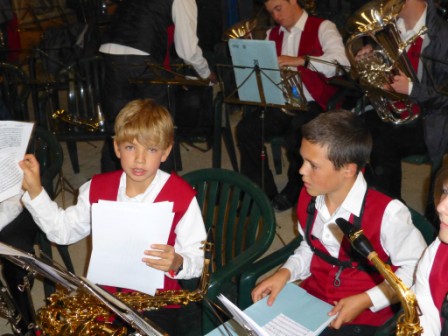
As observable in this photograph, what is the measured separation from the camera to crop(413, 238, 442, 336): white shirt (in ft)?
6.13

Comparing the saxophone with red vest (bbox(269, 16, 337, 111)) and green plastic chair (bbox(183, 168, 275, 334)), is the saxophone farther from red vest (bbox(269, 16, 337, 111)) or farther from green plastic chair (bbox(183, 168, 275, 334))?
red vest (bbox(269, 16, 337, 111))

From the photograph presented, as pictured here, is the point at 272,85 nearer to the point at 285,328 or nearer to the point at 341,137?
the point at 341,137

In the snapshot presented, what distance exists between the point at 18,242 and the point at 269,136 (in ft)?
6.08

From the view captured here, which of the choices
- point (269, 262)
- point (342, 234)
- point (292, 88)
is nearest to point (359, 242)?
point (342, 234)

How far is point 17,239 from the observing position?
2.74 meters

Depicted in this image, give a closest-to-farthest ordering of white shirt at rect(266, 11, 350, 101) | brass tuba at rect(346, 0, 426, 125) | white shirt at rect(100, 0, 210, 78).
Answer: brass tuba at rect(346, 0, 426, 125), white shirt at rect(266, 11, 350, 101), white shirt at rect(100, 0, 210, 78)

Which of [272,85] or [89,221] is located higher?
[272,85]

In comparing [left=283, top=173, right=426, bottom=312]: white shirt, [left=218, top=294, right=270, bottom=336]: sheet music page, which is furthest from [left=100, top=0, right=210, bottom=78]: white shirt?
[left=218, top=294, right=270, bottom=336]: sheet music page

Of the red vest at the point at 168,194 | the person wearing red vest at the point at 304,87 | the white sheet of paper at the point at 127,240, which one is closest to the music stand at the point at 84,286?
the white sheet of paper at the point at 127,240

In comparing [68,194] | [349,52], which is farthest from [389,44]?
[68,194]

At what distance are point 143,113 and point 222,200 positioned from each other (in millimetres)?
550

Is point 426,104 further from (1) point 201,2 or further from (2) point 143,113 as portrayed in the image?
(1) point 201,2

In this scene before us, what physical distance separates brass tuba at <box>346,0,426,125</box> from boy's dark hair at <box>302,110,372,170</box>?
93 cm

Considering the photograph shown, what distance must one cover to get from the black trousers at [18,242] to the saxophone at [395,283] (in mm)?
1329
